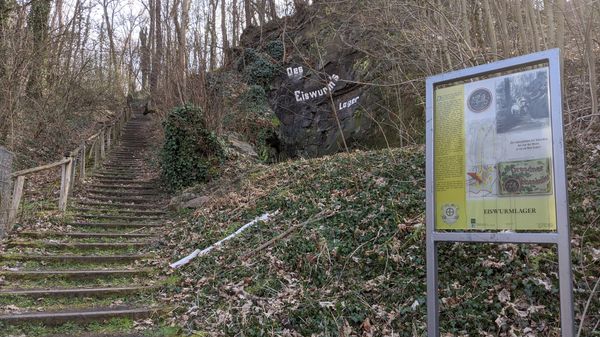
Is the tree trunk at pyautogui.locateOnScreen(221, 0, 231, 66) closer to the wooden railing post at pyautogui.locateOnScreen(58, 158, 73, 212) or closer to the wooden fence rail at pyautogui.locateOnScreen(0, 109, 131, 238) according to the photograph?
the wooden fence rail at pyautogui.locateOnScreen(0, 109, 131, 238)

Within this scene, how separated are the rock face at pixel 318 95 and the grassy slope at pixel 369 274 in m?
6.28

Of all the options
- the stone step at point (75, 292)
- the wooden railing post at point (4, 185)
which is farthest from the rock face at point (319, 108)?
the stone step at point (75, 292)

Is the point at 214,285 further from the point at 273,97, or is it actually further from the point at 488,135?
the point at 273,97

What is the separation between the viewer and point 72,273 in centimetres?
620

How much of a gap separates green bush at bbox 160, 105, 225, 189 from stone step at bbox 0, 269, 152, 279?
19.0 ft

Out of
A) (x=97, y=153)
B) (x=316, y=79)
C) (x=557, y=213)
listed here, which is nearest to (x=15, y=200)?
(x=97, y=153)

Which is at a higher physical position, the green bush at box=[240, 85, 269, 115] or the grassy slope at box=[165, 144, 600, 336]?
the green bush at box=[240, 85, 269, 115]

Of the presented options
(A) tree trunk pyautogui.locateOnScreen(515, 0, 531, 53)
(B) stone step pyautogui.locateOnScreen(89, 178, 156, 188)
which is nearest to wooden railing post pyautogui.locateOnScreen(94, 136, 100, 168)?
(B) stone step pyautogui.locateOnScreen(89, 178, 156, 188)

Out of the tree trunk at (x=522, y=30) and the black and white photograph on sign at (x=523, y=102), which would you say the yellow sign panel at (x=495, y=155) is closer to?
the black and white photograph on sign at (x=523, y=102)

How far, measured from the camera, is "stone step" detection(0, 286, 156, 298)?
542cm

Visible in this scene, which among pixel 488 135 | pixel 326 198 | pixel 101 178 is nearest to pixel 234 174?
pixel 101 178

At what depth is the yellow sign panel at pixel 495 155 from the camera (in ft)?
8.77

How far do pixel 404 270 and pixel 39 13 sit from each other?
14.5 metres

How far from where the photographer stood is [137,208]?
35.9 feet
